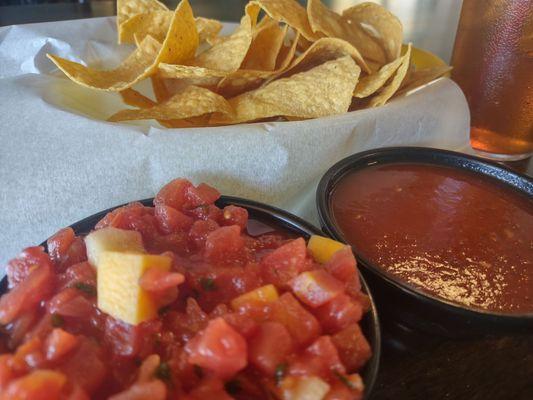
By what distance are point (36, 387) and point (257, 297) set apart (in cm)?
38

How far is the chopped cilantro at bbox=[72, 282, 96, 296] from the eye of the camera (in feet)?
3.03

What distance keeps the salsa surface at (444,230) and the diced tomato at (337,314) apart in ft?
1.01

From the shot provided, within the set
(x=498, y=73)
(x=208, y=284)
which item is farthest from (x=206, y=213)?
(x=498, y=73)

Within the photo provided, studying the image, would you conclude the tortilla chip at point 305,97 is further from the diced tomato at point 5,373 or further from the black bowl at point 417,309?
the diced tomato at point 5,373

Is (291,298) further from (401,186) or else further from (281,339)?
(401,186)

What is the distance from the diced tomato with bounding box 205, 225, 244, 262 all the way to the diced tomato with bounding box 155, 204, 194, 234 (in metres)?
0.10

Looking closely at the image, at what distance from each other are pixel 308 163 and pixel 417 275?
57 cm

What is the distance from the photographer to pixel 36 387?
73 cm

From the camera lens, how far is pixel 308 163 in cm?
165

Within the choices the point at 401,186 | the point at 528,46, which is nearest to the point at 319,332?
the point at 401,186

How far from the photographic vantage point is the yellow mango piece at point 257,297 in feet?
2.97

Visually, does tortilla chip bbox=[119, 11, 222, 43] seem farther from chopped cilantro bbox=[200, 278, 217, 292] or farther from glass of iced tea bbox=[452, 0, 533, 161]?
chopped cilantro bbox=[200, 278, 217, 292]

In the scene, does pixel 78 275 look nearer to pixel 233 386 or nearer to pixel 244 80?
pixel 233 386

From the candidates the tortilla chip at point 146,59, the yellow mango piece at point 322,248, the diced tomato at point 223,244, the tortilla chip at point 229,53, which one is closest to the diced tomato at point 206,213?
the diced tomato at point 223,244
